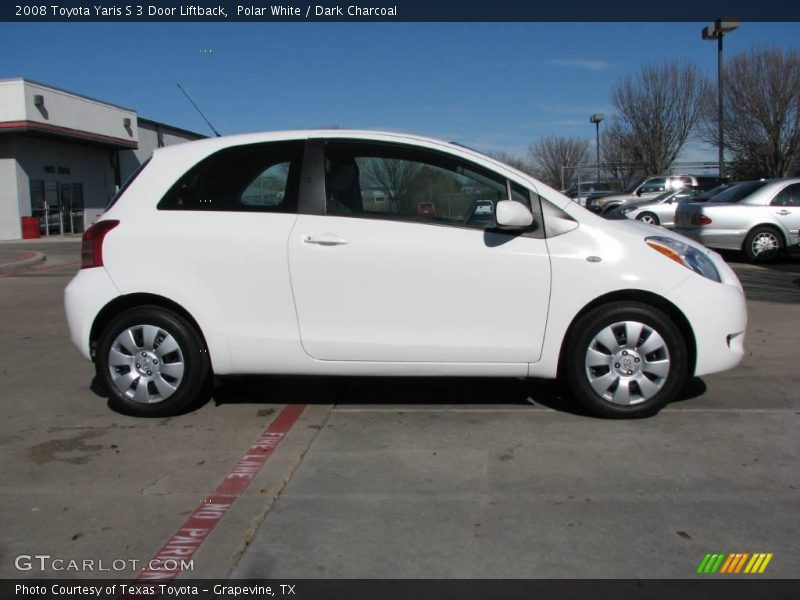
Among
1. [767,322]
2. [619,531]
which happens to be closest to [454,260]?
[619,531]

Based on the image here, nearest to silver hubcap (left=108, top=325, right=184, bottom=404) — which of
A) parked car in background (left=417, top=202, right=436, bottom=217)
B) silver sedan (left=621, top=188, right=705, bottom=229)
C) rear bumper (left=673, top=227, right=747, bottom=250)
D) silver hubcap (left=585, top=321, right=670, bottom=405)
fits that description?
parked car in background (left=417, top=202, right=436, bottom=217)

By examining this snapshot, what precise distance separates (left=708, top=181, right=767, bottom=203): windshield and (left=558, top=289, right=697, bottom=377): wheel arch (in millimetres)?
9940

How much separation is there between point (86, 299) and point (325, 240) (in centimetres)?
162

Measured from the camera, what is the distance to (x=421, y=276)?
182 inches

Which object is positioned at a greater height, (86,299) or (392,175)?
(392,175)

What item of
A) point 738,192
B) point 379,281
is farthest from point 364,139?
point 738,192

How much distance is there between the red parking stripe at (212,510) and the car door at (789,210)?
36.9ft

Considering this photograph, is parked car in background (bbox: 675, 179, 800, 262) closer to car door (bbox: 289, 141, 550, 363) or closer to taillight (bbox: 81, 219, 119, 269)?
car door (bbox: 289, 141, 550, 363)

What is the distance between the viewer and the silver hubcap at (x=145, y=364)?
4.84m

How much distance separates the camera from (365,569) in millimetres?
3041

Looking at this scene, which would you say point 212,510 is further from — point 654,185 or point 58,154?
point 58,154

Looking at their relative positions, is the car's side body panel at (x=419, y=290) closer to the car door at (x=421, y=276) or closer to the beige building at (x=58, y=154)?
the car door at (x=421, y=276)

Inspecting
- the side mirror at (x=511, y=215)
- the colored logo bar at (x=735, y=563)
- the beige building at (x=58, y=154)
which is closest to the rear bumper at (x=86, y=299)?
the side mirror at (x=511, y=215)
